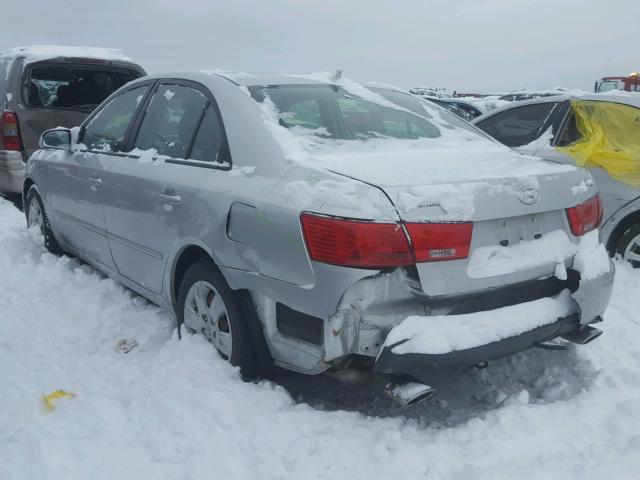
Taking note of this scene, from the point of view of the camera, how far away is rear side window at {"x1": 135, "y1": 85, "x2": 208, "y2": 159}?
135 inches

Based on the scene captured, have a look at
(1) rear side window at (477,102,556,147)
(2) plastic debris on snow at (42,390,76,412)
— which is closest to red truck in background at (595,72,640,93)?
(1) rear side window at (477,102,556,147)

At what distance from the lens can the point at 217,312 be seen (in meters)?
3.08

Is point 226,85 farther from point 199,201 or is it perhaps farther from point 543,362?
point 543,362

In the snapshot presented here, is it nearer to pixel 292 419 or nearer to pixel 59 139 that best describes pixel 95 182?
pixel 59 139

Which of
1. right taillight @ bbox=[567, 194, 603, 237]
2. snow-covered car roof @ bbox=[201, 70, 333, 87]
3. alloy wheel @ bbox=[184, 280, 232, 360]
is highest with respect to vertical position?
snow-covered car roof @ bbox=[201, 70, 333, 87]

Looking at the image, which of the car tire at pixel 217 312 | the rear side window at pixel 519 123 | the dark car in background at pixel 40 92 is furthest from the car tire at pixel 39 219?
the rear side window at pixel 519 123

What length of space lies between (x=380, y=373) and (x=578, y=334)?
3.58 ft

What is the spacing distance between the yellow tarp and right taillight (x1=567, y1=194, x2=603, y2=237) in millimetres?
1858

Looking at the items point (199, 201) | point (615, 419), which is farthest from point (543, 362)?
point (199, 201)

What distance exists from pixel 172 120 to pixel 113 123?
94 centimetres

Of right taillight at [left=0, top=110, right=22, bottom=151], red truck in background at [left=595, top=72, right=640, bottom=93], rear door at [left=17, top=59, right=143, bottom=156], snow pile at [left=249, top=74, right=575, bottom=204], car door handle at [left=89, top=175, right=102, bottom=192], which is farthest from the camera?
red truck in background at [left=595, top=72, right=640, bottom=93]

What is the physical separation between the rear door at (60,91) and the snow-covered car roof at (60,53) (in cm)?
9

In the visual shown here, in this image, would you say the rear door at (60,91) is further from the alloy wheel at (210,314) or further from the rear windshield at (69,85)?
the alloy wheel at (210,314)

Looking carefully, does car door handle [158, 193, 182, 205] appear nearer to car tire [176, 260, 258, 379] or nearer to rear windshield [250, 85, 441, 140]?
car tire [176, 260, 258, 379]
